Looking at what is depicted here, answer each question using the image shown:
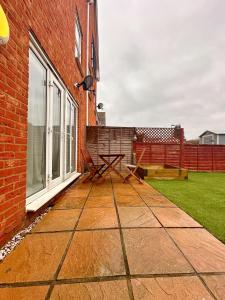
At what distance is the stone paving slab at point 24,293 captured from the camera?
113cm

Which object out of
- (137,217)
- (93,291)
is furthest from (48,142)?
(93,291)

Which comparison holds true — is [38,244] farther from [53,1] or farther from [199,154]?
[199,154]

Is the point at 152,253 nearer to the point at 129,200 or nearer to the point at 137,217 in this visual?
the point at 137,217

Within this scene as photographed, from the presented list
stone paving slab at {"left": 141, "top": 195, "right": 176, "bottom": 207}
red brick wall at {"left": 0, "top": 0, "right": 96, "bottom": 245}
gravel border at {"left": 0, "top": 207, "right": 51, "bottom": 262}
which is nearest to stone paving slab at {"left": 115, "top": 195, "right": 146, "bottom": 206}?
stone paving slab at {"left": 141, "top": 195, "right": 176, "bottom": 207}

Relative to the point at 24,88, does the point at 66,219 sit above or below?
below

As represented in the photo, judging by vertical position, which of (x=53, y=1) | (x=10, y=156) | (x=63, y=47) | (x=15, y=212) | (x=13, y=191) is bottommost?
(x=15, y=212)

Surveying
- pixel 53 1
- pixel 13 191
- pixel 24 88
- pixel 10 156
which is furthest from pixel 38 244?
pixel 53 1

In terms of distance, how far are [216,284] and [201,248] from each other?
46cm

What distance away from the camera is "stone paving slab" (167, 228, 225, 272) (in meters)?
1.44

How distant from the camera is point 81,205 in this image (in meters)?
3.00

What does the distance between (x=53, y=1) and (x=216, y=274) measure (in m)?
4.01

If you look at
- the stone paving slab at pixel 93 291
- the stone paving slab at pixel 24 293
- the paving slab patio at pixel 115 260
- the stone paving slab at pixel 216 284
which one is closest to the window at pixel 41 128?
the paving slab patio at pixel 115 260

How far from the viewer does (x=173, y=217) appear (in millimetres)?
2484

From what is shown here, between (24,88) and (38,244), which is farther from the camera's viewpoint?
(24,88)
